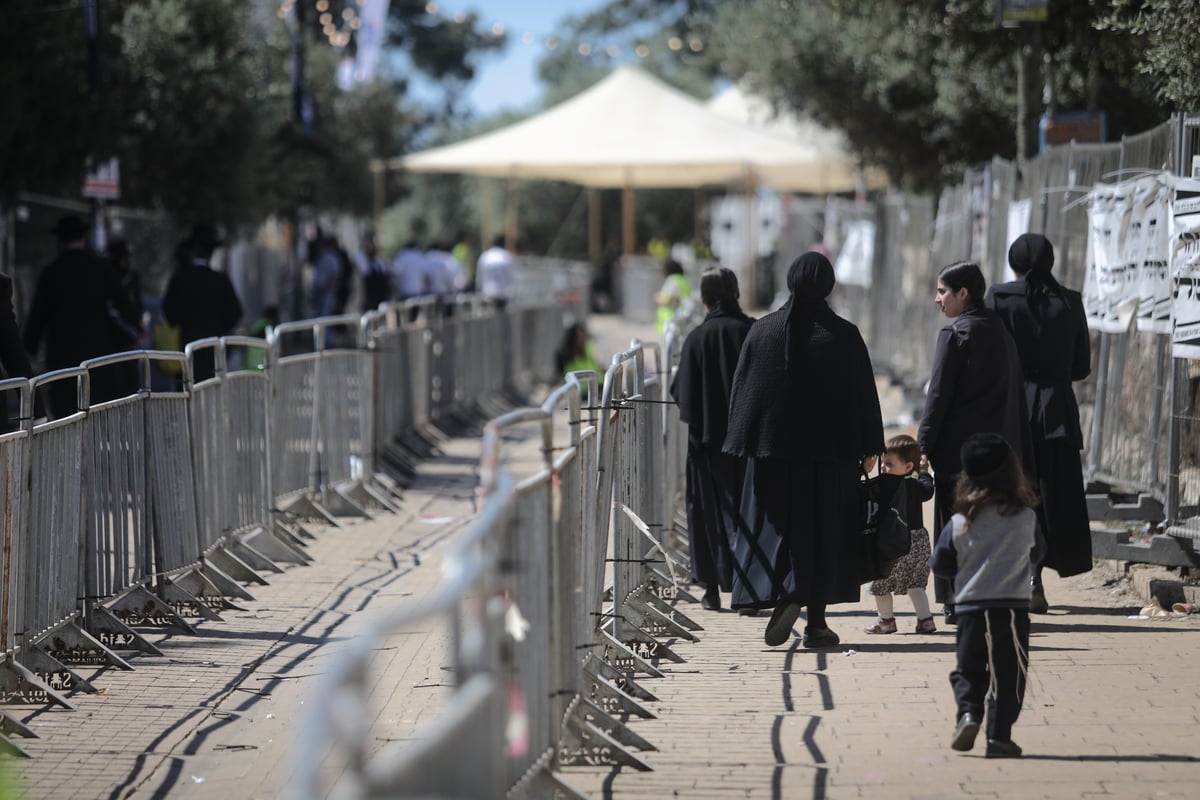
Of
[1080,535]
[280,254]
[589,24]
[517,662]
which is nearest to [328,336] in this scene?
[280,254]

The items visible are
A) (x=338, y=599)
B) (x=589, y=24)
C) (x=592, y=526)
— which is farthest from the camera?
(x=589, y=24)

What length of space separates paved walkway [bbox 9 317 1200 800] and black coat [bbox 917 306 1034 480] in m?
1.00

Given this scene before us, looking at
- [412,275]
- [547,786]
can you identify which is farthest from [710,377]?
[412,275]

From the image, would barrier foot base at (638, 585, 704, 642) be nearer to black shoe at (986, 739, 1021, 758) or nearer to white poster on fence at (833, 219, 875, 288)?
black shoe at (986, 739, 1021, 758)

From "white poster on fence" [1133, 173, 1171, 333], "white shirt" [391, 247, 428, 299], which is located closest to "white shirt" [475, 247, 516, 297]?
"white shirt" [391, 247, 428, 299]

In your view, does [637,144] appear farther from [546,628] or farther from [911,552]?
[546,628]

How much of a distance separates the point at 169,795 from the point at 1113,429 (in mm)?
6532

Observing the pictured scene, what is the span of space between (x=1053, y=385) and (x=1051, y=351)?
17cm

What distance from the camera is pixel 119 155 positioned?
72.8ft

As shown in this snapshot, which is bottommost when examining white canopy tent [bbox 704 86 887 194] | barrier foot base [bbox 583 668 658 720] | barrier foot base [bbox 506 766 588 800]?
barrier foot base [bbox 583 668 658 720]

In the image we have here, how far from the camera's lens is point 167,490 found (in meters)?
8.64

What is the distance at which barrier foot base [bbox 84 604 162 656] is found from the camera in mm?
7953

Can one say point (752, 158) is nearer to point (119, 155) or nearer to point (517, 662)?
point (119, 155)

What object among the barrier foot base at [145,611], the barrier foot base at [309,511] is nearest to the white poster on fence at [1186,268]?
the barrier foot base at [145,611]
